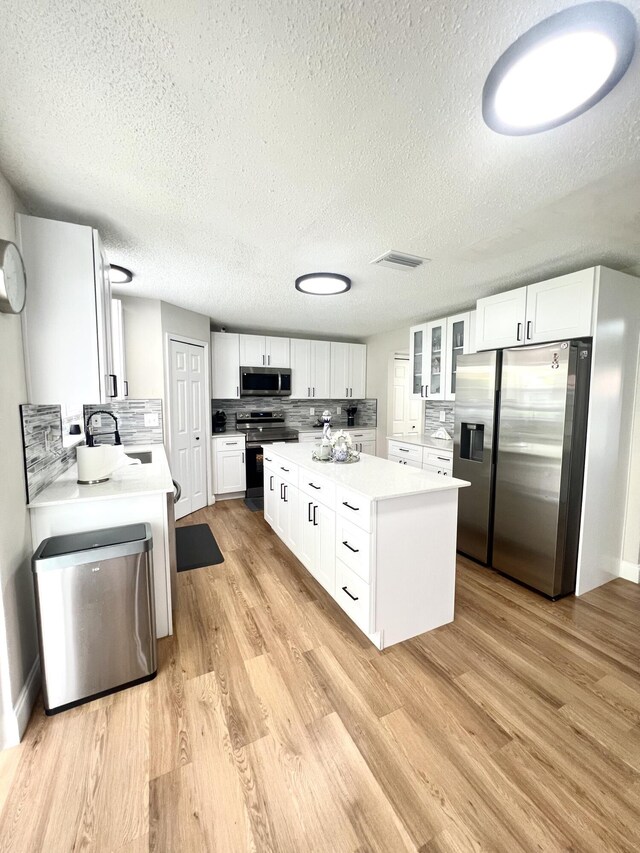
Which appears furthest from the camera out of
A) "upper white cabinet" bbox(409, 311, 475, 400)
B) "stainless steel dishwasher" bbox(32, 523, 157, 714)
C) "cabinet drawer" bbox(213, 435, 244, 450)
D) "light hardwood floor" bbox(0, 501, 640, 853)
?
"cabinet drawer" bbox(213, 435, 244, 450)

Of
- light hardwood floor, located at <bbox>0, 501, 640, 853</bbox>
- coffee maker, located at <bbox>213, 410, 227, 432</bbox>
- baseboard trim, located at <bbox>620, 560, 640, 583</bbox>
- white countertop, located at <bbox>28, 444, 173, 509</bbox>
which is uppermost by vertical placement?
coffee maker, located at <bbox>213, 410, 227, 432</bbox>

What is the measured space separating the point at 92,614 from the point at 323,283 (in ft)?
8.35

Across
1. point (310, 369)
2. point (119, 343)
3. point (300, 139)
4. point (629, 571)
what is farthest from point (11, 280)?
point (629, 571)

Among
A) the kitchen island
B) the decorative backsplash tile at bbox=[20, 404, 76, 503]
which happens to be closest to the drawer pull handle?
Answer: the kitchen island

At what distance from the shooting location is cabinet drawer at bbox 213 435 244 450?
434cm

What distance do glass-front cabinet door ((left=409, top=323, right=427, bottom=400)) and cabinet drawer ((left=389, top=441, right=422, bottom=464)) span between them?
61cm

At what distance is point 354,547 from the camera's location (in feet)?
6.33

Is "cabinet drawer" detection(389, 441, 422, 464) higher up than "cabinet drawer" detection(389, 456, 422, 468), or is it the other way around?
"cabinet drawer" detection(389, 441, 422, 464)

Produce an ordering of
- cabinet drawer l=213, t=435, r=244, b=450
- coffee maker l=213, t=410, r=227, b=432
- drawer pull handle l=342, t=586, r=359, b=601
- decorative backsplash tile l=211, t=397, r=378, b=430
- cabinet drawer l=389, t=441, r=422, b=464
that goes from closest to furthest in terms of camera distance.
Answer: drawer pull handle l=342, t=586, r=359, b=601
cabinet drawer l=389, t=441, r=422, b=464
cabinet drawer l=213, t=435, r=244, b=450
coffee maker l=213, t=410, r=227, b=432
decorative backsplash tile l=211, t=397, r=378, b=430

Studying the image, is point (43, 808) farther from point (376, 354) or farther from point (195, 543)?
point (376, 354)

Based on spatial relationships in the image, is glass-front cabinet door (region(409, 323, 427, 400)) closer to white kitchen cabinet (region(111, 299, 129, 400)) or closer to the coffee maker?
the coffee maker

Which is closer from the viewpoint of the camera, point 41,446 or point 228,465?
point 41,446

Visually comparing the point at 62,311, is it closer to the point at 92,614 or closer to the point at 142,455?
the point at 92,614

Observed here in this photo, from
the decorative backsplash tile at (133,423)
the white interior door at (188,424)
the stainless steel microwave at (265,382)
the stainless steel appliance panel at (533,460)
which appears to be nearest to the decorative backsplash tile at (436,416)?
the stainless steel appliance panel at (533,460)
